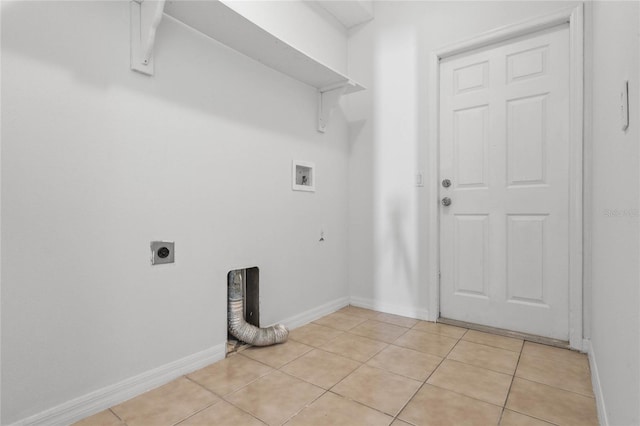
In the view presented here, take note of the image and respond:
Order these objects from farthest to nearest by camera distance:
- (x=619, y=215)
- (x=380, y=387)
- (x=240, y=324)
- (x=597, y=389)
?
(x=240, y=324)
(x=380, y=387)
(x=597, y=389)
(x=619, y=215)

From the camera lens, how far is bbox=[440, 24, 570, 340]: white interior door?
200 centimetres

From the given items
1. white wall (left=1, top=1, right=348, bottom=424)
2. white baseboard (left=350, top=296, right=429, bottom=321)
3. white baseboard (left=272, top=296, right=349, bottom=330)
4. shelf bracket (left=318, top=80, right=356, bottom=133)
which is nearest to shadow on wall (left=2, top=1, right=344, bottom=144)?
white wall (left=1, top=1, right=348, bottom=424)

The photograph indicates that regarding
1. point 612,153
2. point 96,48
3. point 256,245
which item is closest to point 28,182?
point 96,48

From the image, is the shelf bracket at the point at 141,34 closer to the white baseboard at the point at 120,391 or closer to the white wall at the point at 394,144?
the white baseboard at the point at 120,391

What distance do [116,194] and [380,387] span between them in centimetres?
146

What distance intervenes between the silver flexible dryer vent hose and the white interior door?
1338mm

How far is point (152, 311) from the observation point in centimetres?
151

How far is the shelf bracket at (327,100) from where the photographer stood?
2.40m

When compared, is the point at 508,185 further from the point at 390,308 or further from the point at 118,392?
the point at 118,392

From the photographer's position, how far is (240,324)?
6.23 ft

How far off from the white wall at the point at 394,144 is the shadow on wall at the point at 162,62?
27.5 inches

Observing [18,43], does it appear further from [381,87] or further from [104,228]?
[381,87]

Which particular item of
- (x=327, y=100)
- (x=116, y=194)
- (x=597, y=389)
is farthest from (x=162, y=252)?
(x=597, y=389)

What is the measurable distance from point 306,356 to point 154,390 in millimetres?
768
